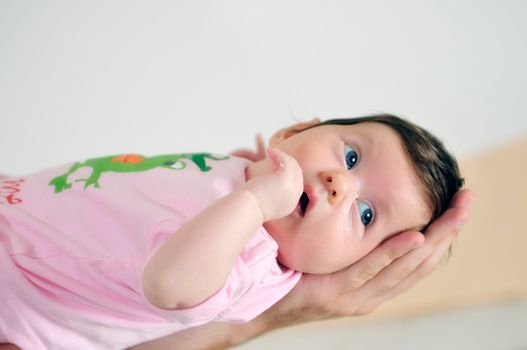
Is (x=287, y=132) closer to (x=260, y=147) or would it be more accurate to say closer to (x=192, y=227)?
(x=260, y=147)

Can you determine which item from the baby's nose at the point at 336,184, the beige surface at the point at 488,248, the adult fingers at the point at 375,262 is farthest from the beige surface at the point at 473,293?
the baby's nose at the point at 336,184

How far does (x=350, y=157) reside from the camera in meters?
0.87

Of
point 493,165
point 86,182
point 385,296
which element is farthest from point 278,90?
point 86,182

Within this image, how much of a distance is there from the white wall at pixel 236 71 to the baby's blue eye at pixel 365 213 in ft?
2.77

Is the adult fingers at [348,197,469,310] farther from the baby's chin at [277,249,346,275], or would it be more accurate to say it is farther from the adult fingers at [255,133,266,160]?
the adult fingers at [255,133,266,160]

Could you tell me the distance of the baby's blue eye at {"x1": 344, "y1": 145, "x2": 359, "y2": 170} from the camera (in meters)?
0.86

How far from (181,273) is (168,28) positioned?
3.64ft

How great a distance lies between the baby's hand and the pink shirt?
0.27 ft

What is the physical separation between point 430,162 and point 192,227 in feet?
1.36

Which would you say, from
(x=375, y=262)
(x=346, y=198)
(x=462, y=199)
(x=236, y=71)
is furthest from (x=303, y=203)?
(x=236, y=71)

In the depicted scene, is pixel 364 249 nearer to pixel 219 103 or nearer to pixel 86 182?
pixel 86 182

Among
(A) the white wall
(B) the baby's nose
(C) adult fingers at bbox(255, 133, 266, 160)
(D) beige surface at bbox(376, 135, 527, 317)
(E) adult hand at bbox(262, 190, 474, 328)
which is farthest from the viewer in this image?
(D) beige surface at bbox(376, 135, 527, 317)

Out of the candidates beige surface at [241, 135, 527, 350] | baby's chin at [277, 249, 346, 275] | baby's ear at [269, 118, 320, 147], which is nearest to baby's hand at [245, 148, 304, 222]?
baby's chin at [277, 249, 346, 275]

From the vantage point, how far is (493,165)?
5.75ft
